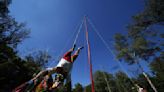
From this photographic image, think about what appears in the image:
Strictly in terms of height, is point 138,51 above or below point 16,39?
below

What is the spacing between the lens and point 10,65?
19062mm

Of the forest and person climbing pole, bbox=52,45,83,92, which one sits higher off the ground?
the forest

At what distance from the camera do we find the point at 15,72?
66.1ft

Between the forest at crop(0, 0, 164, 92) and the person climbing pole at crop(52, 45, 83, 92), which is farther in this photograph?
the forest at crop(0, 0, 164, 92)

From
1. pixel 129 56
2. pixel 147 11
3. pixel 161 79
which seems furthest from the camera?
pixel 161 79

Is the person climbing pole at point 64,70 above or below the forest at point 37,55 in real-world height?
below

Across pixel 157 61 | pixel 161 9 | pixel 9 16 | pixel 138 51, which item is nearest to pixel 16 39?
pixel 9 16

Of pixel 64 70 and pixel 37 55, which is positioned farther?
pixel 37 55

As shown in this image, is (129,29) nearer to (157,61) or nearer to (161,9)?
(161,9)

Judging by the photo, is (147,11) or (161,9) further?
(147,11)

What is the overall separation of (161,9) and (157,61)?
9625 mm

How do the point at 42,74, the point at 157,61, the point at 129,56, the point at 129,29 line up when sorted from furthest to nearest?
the point at 157,61 → the point at 129,56 → the point at 129,29 → the point at 42,74

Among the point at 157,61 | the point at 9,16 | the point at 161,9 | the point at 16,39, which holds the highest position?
the point at 9,16

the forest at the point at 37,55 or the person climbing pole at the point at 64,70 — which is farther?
the forest at the point at 37,55
